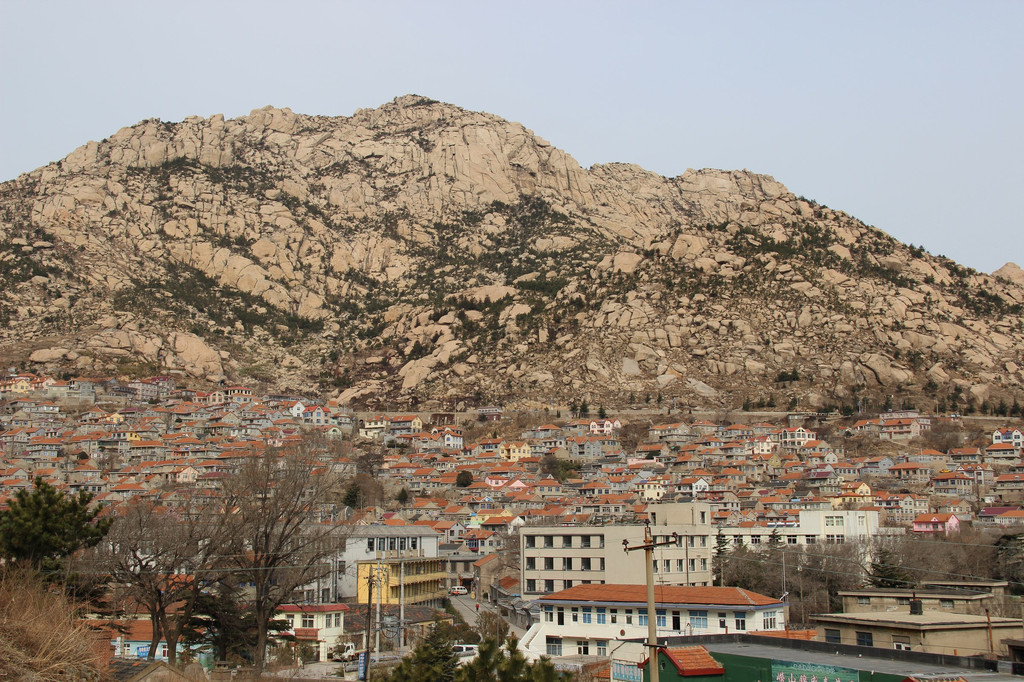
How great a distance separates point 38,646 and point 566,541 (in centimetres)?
4248

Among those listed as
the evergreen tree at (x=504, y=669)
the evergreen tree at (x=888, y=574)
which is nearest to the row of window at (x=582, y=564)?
the evergreen tree at (x=888, y=574)

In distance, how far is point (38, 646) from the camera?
413 inches

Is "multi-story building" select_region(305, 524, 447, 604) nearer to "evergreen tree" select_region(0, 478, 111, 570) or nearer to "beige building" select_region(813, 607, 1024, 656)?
"evergreen tree" select_region(0, 478, 111, 570)

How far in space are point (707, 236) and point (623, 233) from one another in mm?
42655

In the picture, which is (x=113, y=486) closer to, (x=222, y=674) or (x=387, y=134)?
(x=222, y=674)

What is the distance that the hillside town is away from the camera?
38.6 meters

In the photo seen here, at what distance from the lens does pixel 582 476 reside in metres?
96.0

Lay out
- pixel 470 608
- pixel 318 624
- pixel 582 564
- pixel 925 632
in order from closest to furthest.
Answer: pixel 925 632 < pixel 318 624 < pixel 582 564 < pixel 470 608

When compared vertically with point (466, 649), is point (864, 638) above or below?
above

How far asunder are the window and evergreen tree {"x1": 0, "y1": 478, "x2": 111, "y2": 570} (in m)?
17.3

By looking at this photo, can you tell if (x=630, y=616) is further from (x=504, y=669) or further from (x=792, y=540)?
(x=792, y=540)

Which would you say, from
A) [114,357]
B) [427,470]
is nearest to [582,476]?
[427,470]

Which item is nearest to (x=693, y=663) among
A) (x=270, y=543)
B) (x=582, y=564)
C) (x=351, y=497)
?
(x=270, y=543)

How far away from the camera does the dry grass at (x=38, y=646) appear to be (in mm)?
10258
